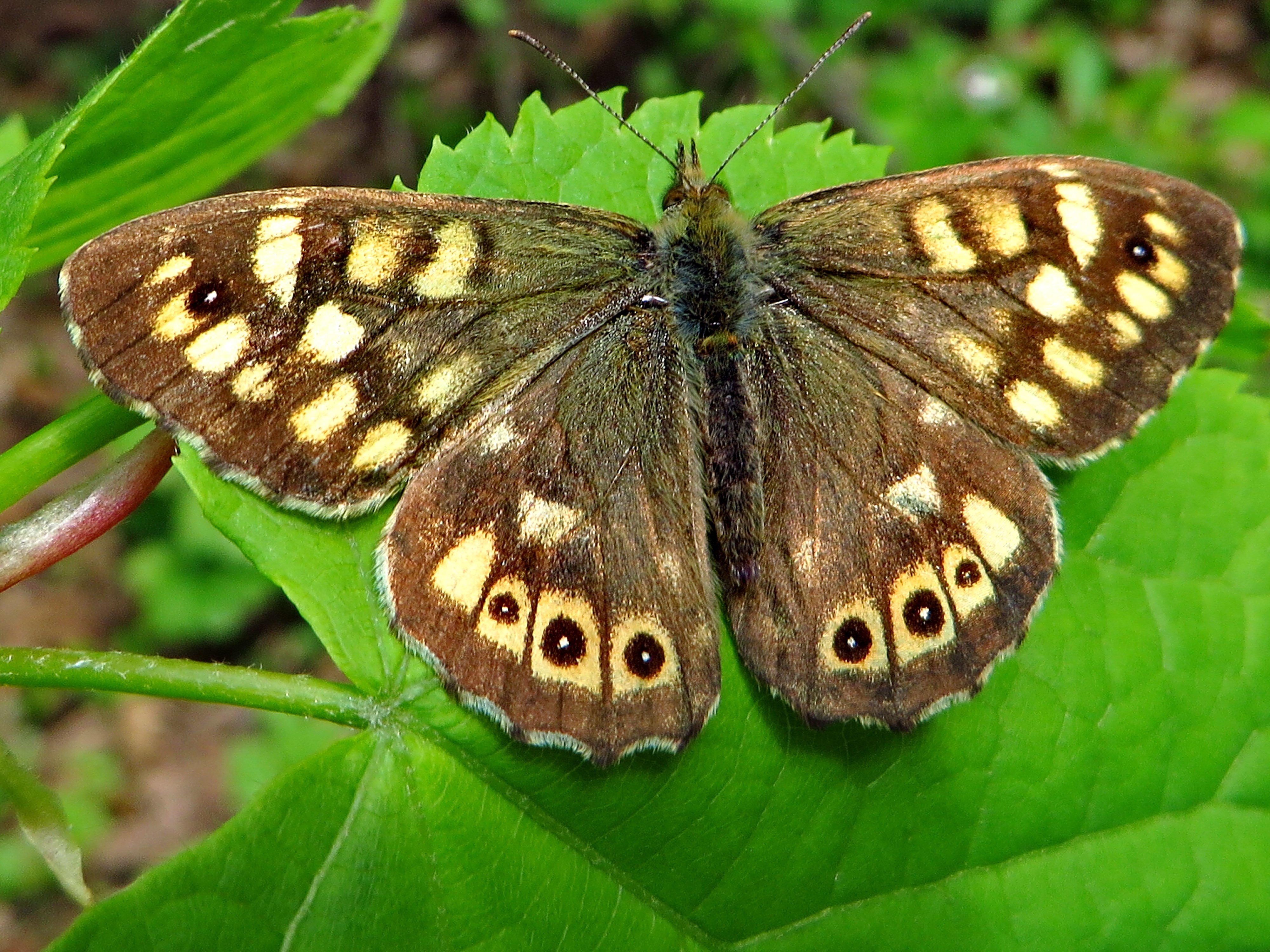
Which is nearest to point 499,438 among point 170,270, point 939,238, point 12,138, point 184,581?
point 170,270

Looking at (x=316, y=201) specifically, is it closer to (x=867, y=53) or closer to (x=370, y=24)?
(x=370, y=24)

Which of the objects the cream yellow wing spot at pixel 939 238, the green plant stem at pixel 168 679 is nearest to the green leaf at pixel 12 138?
the green plant stem at pixel 168 679

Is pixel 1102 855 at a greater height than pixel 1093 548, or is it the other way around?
pixel 1093 548

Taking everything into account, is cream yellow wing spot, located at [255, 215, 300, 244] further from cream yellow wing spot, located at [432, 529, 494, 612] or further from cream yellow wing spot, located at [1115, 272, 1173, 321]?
cream yellow wing spot, located at [1115, 272, 1173, 321]

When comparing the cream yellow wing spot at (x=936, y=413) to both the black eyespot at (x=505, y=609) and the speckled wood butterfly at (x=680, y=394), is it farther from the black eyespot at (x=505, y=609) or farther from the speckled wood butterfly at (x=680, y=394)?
the black eyespot at (x=505, y=609)

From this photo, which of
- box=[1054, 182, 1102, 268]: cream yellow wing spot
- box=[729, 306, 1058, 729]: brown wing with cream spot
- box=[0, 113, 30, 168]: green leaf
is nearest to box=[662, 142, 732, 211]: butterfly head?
box=[729, 306, 1058, 729]: brown wing with cream spot

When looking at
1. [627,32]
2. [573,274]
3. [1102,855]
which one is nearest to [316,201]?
[573,274]
